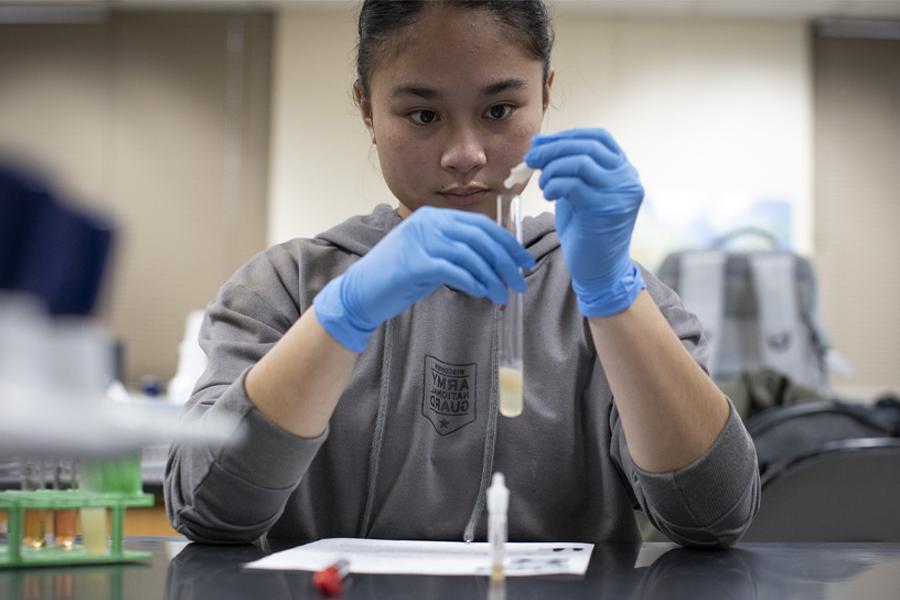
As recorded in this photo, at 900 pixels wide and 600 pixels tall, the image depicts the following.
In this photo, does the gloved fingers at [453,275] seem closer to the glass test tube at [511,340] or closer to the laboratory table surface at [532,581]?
the glass test tube at [511,340]

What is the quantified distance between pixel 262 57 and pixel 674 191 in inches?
90.4

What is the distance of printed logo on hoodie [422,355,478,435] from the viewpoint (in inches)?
50.5

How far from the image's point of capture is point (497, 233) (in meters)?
1.04

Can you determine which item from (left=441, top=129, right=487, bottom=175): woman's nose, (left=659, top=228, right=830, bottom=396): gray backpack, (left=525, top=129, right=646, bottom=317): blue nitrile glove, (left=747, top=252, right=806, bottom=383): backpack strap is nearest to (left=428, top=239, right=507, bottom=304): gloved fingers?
(left=525, top=129, right=646, bottom=317): blue nitrile glove

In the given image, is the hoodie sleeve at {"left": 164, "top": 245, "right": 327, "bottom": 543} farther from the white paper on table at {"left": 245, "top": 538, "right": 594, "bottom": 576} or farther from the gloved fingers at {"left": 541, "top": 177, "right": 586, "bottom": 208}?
the gloved fingers at {"left": 541, "top": 177, "right": 586, "bottom": 208}

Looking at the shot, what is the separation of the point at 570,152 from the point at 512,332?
0.19 metres

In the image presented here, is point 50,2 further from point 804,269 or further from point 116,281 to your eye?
point 116,281

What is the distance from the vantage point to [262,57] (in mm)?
5602

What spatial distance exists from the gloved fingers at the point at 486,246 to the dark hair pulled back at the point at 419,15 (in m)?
0.34

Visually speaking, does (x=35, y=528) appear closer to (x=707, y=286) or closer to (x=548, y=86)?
(x=548, y=86)

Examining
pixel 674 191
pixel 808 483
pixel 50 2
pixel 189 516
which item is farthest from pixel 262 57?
pixel 189 516

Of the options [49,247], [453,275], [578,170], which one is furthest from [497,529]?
[49,247]

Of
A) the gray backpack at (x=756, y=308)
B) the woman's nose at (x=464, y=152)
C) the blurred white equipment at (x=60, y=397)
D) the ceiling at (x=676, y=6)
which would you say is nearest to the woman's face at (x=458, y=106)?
the woman's nose at (x=464, y=152)

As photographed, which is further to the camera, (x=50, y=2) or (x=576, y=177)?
(x=50, y=2)
